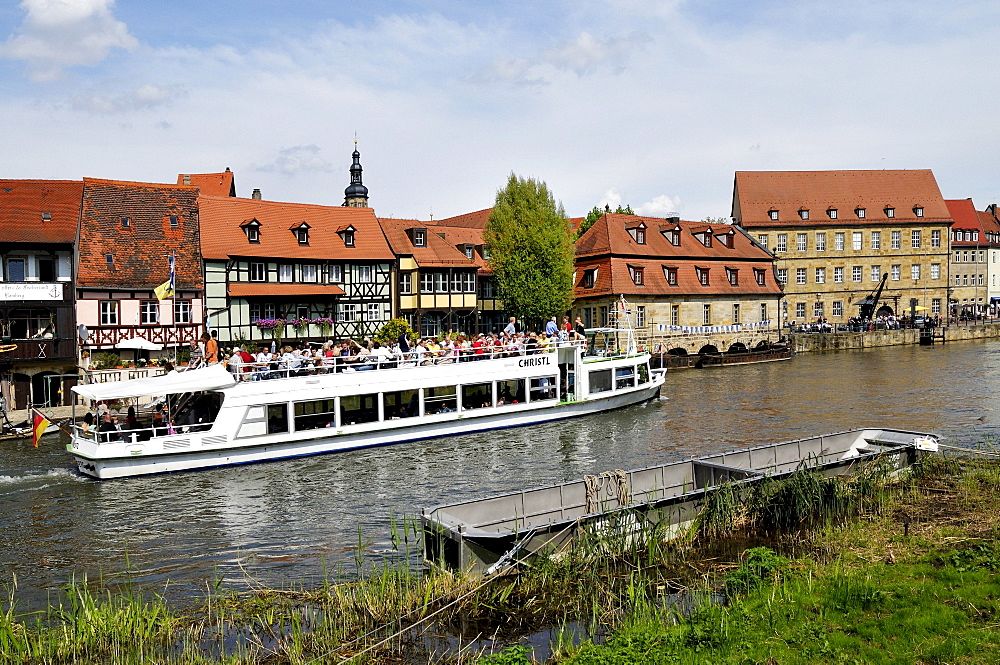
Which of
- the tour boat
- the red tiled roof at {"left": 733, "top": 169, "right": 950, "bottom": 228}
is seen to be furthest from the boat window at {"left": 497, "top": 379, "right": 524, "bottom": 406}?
the red tiled roof at {"left": 733, "top": 169, "right": 950, "bottom": 228}

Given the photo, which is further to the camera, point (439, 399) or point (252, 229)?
point (252, 229)

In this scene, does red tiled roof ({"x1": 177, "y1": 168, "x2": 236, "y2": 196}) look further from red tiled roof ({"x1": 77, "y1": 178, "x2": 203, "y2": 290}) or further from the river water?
the river water

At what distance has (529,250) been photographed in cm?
5003

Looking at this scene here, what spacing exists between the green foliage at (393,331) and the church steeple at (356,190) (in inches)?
1420

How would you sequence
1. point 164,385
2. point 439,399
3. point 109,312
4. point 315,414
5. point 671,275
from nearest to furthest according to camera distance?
point 164,385 → point 315,414 → point 439,399 → point 109,312 → point 671,275

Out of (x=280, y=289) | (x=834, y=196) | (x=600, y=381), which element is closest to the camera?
(x=600, y=381)

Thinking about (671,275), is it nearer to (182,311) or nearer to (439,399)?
(182,311)

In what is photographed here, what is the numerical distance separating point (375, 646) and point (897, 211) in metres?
74.3

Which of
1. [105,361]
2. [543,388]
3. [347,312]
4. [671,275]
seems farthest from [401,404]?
[671,275]

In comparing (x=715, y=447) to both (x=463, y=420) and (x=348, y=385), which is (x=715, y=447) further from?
(x=348, y=385)

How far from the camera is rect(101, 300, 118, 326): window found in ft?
126

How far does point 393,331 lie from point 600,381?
14.8 m

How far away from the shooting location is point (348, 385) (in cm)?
2567

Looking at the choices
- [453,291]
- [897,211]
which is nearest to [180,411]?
[453,291]
